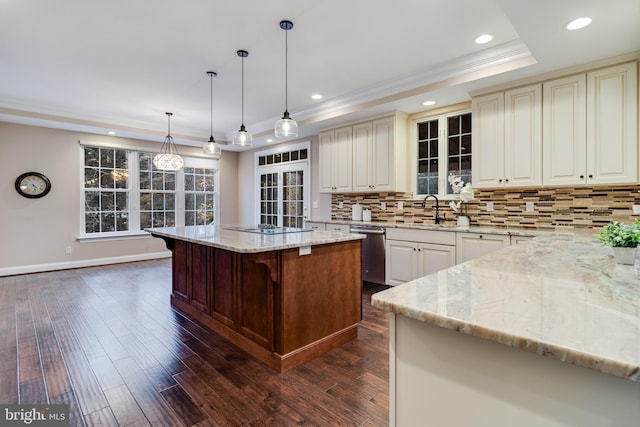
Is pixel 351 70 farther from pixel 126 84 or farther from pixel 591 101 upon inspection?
pixel 126 84

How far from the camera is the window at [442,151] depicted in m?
4.04

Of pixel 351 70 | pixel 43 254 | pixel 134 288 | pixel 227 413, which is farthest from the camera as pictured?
pixel 43 254

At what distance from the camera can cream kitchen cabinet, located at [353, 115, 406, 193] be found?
14.2 ft

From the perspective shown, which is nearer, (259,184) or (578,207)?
(578,207)

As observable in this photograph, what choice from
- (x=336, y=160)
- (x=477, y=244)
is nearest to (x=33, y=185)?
(x=336, y=160)

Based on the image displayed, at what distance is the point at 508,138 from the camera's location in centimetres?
335

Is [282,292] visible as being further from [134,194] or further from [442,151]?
[134,194]

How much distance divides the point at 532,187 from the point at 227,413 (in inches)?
136

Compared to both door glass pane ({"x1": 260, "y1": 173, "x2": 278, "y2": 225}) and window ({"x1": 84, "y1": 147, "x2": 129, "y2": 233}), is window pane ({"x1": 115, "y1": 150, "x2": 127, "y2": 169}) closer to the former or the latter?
window ({"x1": 84, "y1": 147, "x2": 129, "y2": 233})

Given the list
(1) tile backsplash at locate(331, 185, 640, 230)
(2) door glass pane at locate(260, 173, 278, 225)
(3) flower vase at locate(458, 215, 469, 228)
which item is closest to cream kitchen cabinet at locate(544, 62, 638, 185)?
(1) tile backsplash at locate(331, 185, 640, 230)

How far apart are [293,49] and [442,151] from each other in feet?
7.64

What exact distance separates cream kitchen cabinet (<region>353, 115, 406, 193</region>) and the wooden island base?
193 cm

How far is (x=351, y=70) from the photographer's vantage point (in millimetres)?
3566

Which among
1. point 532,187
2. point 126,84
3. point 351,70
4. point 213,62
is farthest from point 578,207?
point 126,84
